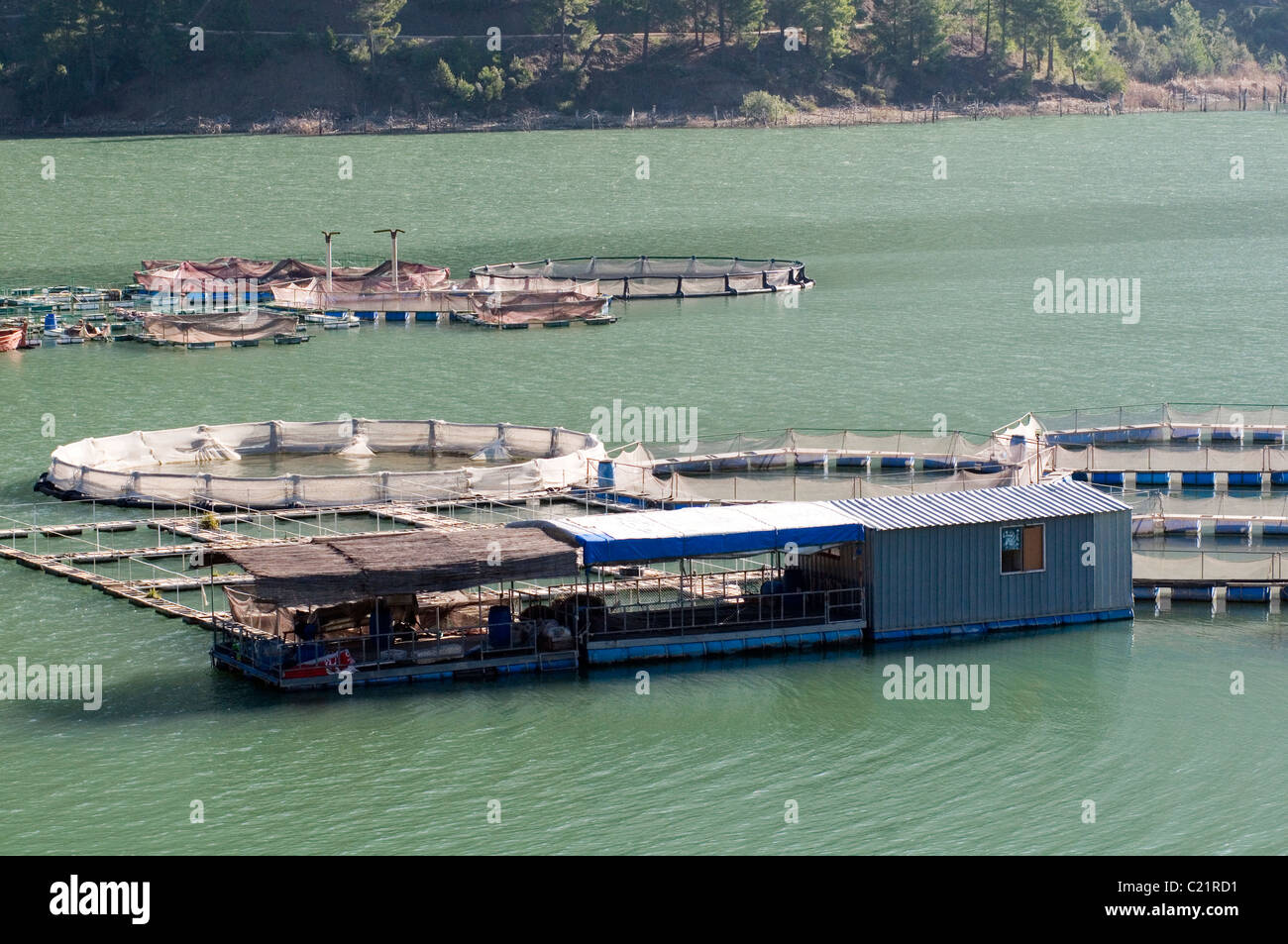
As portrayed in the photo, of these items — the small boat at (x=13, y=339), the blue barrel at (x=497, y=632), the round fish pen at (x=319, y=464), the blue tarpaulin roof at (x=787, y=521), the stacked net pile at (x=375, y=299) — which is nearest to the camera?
the blue barrel at (x=497, y=632)

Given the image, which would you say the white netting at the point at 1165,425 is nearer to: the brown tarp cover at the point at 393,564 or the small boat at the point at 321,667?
the brown tarp cover at the point at 393,564

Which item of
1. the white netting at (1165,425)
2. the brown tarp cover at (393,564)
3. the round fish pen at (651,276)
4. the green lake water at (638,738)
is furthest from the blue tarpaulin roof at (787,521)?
the round fish pen at (651,276)

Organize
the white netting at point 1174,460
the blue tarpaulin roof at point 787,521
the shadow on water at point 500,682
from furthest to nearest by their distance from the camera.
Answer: the white netting at point 1174,460
the blue tarpaulin roof at point 787,521
the shadow on water at point 500,682

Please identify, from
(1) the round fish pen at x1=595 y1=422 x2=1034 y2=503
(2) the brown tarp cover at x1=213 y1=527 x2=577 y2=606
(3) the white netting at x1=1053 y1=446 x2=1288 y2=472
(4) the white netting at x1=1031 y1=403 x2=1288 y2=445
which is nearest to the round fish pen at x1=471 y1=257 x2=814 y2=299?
(1) the round fish pen at x1=595 y1=422 x2=1034 y2=503

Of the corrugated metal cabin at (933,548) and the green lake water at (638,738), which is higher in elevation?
the corrugated metal cabin at (933,548)

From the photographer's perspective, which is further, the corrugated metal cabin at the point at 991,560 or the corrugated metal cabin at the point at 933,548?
the corrugated metal cabin at the point at 991,560

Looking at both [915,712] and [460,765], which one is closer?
[460,765]

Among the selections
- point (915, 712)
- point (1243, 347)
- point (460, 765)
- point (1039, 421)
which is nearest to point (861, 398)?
point (1039, 421)

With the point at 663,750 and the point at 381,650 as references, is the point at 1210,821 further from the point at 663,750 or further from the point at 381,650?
the point at 381,650

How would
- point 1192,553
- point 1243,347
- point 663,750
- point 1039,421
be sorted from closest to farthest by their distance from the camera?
point 663,750 → point 1192,553 → point 1039,421 → point 1243,347
